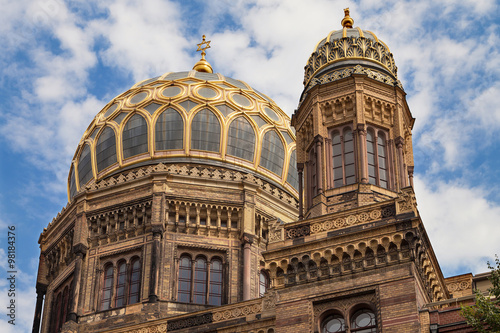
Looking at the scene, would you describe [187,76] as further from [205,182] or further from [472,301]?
[472,301]

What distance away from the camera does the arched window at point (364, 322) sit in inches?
1014

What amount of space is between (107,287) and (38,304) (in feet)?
17.7

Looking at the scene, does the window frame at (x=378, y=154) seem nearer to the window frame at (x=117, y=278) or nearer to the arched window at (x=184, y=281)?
the arched window at (x=184, y=281)

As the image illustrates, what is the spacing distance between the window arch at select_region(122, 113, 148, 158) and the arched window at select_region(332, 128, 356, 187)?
14.6m

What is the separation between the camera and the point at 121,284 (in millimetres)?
40438

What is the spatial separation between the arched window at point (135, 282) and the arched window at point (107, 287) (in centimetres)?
100

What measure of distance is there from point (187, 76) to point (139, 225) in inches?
399

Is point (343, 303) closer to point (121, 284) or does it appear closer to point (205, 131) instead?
point (121, 284)

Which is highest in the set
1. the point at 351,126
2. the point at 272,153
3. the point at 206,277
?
the point at 272,153

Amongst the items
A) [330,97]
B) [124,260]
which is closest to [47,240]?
[124,260]

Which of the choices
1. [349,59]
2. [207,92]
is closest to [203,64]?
[207,92]

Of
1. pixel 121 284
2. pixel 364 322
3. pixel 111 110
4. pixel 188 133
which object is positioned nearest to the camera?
pixel 364 322

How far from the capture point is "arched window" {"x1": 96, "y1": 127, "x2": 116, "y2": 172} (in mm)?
45312

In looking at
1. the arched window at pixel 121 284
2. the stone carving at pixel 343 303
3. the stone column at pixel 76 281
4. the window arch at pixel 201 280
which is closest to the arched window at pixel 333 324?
the stone carving at pixel 343 303
